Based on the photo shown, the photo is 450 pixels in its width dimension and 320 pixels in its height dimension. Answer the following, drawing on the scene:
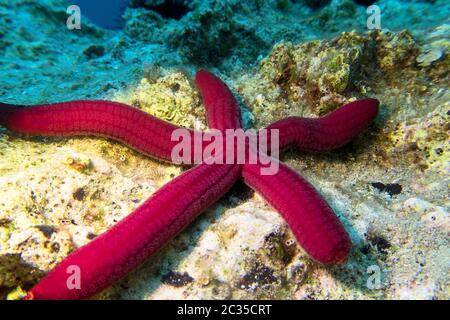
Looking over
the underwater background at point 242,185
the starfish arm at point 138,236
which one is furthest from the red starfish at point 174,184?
the underwater background at point 242,185

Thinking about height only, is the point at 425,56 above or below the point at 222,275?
above

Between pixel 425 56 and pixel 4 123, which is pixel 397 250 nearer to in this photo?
pixel 425 56

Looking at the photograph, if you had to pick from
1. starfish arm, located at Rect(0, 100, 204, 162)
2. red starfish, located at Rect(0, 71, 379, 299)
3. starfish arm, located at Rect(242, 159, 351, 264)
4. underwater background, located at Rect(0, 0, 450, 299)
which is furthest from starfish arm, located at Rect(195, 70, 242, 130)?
starfish arm, located at Rect(242, 159, 351, 264)

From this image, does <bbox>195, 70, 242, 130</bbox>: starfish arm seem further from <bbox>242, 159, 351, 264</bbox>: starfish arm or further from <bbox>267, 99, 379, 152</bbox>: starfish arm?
<bbox>242, 159, 351, 264</bbox>: starfish arm

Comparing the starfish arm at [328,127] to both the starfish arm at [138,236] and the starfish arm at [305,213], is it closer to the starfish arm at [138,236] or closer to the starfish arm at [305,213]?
the starfish arm at [305,213]

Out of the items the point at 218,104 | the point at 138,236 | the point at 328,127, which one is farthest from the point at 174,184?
the point at 328,127
